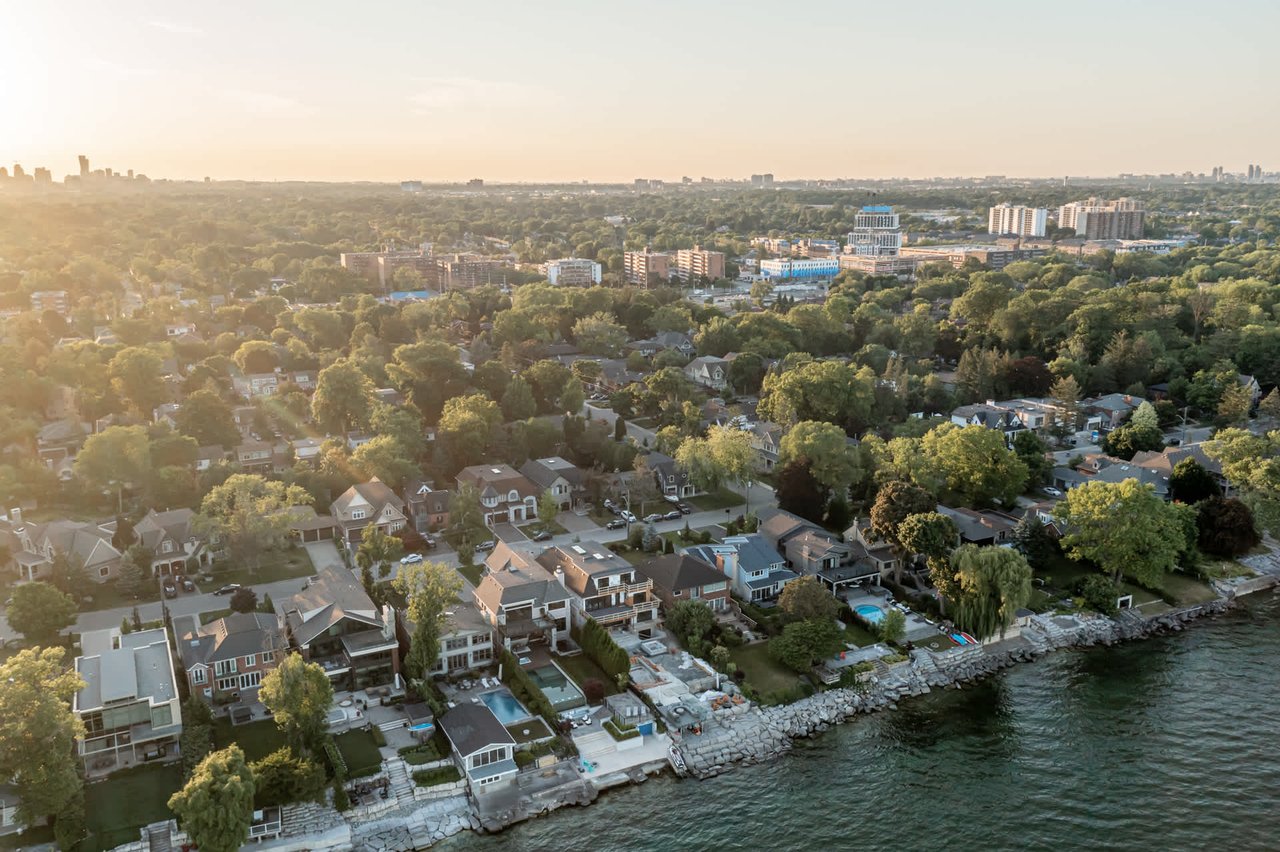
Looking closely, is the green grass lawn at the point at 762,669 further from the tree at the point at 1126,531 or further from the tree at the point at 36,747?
the tree at the point at 36,747

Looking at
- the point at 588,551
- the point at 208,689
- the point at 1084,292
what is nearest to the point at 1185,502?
the point at 588,551

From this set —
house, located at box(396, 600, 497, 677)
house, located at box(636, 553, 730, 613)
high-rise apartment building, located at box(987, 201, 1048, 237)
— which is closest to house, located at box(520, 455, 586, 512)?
house, located at box(636, 553, 730, 613)

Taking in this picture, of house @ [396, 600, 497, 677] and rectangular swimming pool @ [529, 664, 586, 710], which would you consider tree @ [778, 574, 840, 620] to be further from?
house @ [396, 600, 497, 677]

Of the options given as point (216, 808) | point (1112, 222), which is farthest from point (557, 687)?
point (1112, 222)

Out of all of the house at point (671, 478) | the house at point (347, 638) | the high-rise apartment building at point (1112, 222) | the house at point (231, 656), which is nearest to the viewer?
the house at point (231, 656)

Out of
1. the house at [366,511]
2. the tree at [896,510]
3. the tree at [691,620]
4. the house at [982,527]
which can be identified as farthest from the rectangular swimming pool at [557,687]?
the house at [982,527]

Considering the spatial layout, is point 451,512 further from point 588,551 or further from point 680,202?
point 680,202
